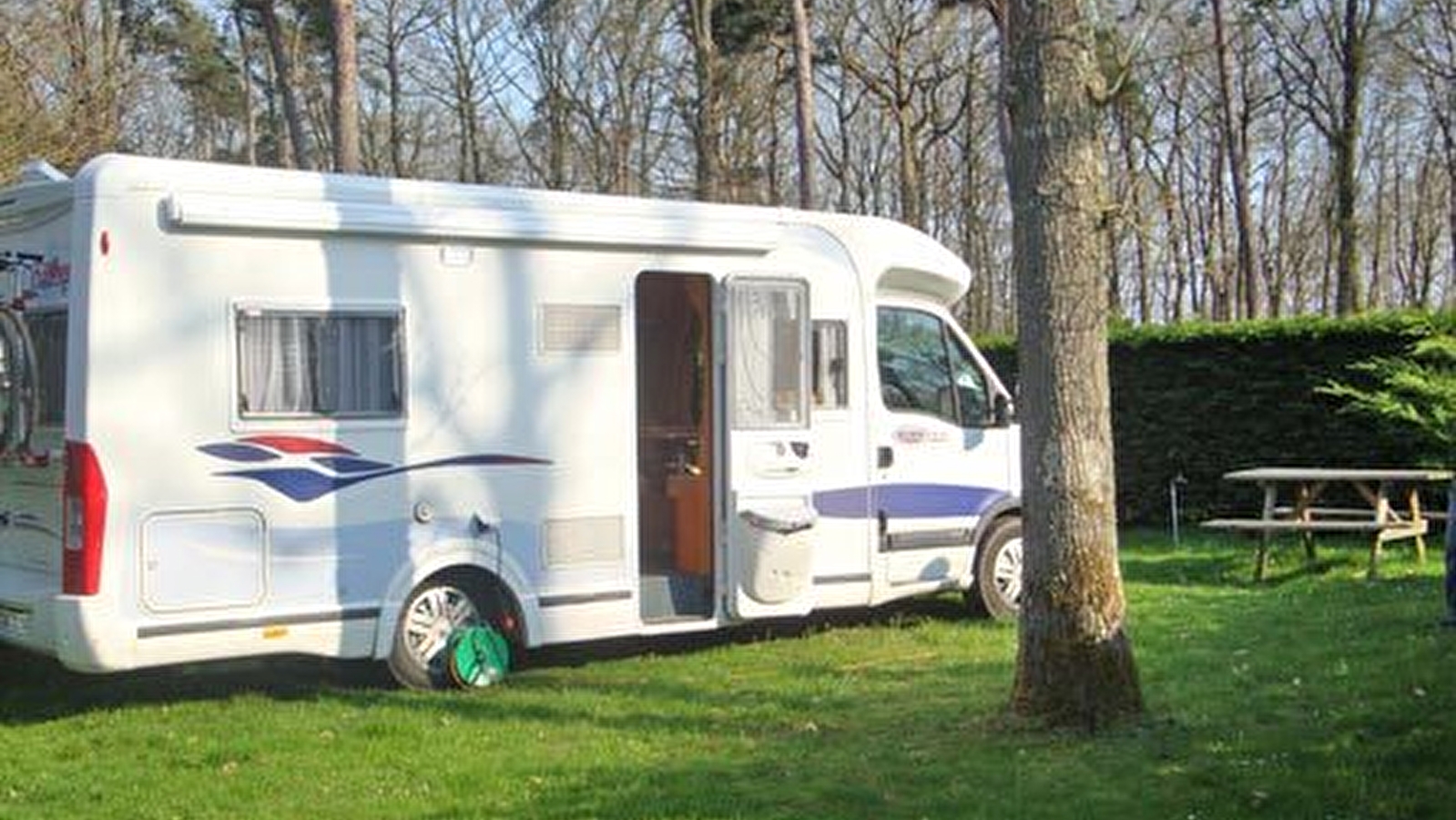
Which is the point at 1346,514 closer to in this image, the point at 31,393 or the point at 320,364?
the point at 320,364

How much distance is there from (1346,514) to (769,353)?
21.1ft

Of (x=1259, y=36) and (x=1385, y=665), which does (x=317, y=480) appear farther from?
(x=1259, y=36)

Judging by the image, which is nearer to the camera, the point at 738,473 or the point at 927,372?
the point at 738,473

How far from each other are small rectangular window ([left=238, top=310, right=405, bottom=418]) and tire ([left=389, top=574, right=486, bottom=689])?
966 mm

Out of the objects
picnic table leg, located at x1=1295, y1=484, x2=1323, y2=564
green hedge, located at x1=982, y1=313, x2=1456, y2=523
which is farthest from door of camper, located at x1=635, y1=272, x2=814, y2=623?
green hedge, located at x1=982, y1=313, x2=1456, y2=523

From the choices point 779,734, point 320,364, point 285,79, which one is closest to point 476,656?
point 320,364

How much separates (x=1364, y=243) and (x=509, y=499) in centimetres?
3918

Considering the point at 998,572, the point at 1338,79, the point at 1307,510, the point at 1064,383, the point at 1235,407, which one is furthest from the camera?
the point at 1338,79

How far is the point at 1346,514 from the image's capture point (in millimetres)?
13625

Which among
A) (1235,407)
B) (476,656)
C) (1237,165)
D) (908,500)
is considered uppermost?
(1237,165)

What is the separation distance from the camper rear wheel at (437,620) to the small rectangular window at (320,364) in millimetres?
975

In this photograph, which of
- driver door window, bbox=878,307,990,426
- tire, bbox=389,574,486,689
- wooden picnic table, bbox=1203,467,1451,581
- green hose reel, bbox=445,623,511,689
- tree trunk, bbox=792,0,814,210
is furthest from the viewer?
tree trunk, bbox=792,0,814,210

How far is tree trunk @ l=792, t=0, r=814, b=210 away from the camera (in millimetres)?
21844

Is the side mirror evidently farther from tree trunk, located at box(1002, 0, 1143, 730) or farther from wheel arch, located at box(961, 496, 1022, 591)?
tree trunk, located at box(1002, 0, 1143, 730)
